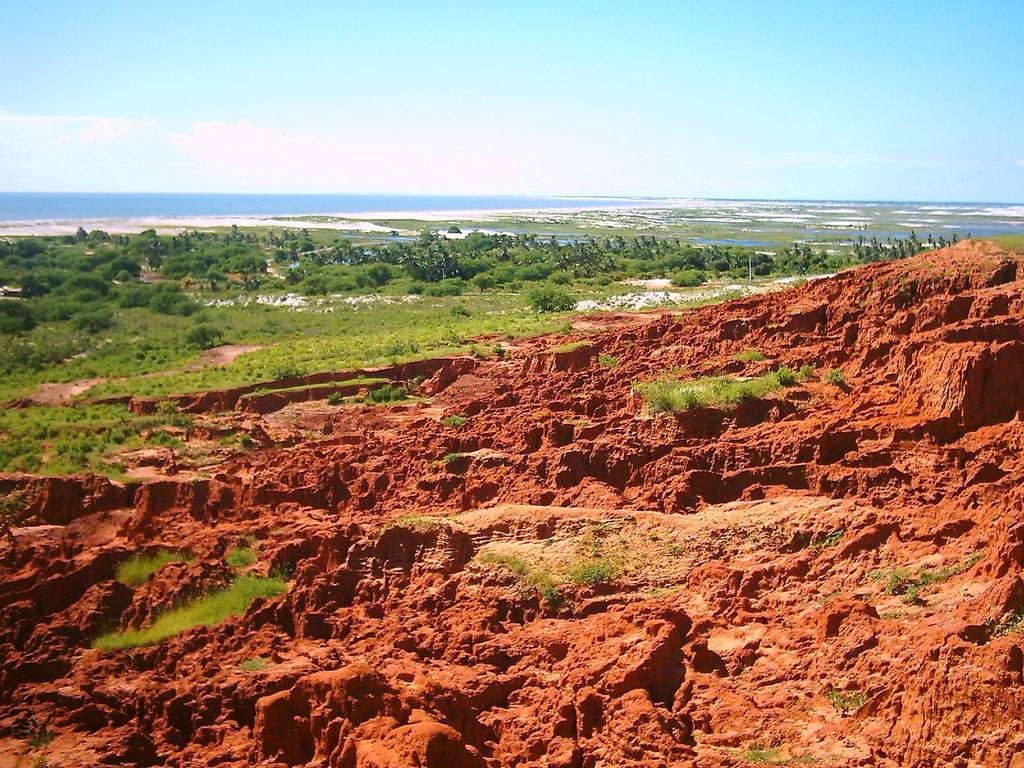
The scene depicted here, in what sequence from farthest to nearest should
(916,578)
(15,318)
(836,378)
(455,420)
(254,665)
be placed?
1. (15,318)
2. (455,420)
3. (836,378)
4. (254,665)
5. (916,578)

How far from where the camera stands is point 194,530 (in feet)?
59.1

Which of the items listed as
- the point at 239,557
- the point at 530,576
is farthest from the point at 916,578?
the point at 239,557

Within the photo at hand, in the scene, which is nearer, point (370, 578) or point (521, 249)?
point (370, 578)

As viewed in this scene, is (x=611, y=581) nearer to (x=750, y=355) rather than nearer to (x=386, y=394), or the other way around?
(x=750, y=355)

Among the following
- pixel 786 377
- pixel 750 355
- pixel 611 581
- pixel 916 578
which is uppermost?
pixel 750 355

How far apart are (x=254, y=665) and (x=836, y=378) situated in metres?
11.3

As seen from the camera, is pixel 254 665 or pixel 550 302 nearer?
pixel 254 665

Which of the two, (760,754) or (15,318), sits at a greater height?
(15,318)

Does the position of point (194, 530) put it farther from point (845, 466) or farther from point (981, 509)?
point (981, 509)

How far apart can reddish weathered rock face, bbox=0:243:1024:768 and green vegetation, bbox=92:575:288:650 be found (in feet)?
0.92

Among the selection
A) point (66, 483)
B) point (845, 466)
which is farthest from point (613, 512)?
point (66, 483)

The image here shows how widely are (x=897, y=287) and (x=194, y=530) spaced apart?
47.9 feet

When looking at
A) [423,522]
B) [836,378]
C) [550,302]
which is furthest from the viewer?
[550,302]

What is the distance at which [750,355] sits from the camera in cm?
2031
